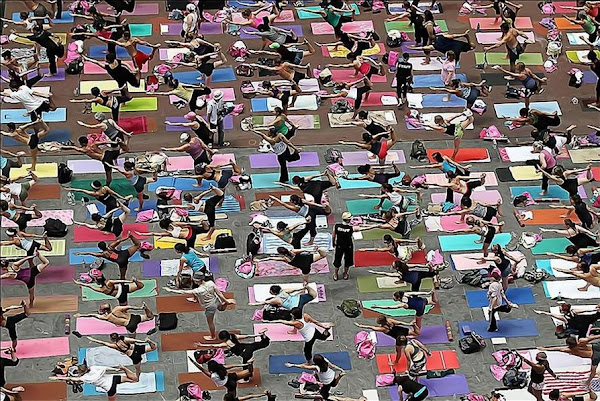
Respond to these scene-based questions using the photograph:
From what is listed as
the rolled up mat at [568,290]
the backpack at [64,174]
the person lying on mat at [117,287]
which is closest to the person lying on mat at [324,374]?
the person lying on mat at [117,287]

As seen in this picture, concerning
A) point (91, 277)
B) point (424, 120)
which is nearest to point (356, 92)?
point (424, 120)

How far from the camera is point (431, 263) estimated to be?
3506 cm

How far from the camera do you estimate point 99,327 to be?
33406 millimetres

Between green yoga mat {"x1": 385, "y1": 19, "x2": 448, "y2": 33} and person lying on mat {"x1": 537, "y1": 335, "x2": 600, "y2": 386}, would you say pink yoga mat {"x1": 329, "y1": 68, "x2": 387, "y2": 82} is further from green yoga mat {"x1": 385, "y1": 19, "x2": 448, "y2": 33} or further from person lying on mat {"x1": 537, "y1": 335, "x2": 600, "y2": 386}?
person lying on mat {"x1": 537, "y1": 335, "x2": 600, "y2": 386}

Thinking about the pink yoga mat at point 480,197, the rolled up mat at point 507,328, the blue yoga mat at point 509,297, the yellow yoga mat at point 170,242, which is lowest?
the yellow yoga mat at point 170,242

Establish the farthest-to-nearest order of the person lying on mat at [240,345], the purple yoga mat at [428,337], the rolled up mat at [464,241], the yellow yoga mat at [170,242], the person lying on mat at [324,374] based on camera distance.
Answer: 1. the rolled up mat at [464,241]
2. the yellow yoga mat at [170,242]
3. the purple yoga mat at [428,337]
4. the person lying on mat at [240,345]
5. the person lying on mat at [324,374]

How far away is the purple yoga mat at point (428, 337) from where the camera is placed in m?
33.2

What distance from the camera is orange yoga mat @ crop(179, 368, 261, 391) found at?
32188 mm

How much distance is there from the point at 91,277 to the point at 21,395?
4044mm

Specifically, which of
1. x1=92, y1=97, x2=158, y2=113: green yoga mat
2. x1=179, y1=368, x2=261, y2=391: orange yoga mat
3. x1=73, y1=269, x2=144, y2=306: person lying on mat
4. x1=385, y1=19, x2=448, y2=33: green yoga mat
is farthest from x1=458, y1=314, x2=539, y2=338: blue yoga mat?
x1=385, y1=19, x2=448, y2=33: green yoga mat

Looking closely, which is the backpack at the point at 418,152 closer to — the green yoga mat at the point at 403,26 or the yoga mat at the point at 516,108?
the yoga mat at the point at 516,108

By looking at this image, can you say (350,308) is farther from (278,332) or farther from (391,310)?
(278,332)

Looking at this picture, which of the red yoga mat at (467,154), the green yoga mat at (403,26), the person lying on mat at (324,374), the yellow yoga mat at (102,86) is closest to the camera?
the person lying on mat at (324,374)

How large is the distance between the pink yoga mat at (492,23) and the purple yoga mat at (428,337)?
13845 millimetres
